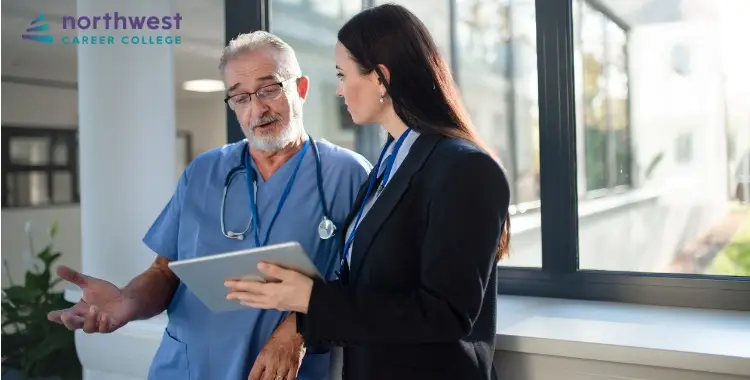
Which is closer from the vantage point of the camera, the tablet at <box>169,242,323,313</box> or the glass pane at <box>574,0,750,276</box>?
the tablet at <box>169,242,323,313</box>

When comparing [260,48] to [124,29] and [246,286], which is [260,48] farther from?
[124,29]

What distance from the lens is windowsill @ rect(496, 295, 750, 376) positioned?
1.14 metres

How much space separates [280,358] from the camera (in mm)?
1165

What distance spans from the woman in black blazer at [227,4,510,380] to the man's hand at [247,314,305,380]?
0.13 m

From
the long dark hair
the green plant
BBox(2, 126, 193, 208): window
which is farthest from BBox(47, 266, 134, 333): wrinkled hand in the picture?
BBox(2, 126, 193, 208): window

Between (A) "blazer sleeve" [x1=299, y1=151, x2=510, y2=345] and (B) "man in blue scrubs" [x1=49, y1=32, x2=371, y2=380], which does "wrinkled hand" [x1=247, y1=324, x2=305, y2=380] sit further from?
(A) "blazer sleeve" [x1=299, y1=151, x2=510, y2=345]

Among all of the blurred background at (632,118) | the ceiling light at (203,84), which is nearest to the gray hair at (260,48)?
the blurred background at (632,118)

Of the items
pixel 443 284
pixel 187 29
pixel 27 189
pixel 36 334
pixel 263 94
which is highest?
pixel 187 29

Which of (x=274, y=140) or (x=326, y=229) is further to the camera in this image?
(x=274, y=140)

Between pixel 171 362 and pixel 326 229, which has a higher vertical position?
pixel 326 229

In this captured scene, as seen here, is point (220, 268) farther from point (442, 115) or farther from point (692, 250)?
point (692, 250)

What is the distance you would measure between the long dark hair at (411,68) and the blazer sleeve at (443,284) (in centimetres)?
11

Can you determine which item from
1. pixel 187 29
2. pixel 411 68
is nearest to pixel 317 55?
pixel 411 68

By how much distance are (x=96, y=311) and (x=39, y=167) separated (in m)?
5.01
